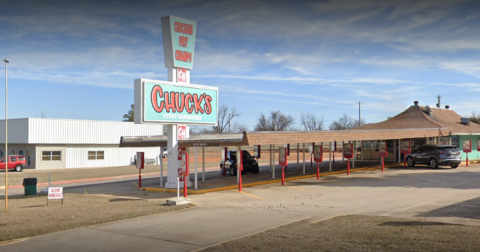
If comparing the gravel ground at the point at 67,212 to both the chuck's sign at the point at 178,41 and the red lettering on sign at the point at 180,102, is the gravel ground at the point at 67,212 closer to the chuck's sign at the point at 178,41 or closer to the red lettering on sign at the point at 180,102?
the red lettering on sign at the point at 180,102

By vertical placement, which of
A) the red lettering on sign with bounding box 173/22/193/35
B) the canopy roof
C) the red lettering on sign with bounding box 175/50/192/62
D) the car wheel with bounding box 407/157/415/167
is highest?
the red lettering on sign with bounding box 173/22/193/35

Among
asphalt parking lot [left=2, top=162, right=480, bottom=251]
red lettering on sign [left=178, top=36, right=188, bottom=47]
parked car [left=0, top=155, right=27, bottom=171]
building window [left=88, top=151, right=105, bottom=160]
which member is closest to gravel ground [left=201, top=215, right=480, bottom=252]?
asphalt parking lot [left=2, top=162, right=480, bottom=251]

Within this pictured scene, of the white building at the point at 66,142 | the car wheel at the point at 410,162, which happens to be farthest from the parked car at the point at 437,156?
the white building at the point at 66,142

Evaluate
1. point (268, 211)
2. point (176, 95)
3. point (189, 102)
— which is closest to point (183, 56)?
point (176, 95)

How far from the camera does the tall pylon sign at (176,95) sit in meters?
→ 20.2

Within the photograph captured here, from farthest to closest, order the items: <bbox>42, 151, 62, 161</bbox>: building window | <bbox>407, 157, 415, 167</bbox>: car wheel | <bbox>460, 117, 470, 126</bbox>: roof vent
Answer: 1. <bbox>42, 151, 62, 161</bbox>: building window
2. <bbox>460, 117, 470, 126</bbox>: roof vent
3. <bbox>407, 157, 415, 167</bbox>: car wheel

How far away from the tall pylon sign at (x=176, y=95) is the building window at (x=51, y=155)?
89.9 feet

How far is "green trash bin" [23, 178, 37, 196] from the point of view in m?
21.7

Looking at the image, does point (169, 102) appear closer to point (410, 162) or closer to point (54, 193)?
point (54, 193)

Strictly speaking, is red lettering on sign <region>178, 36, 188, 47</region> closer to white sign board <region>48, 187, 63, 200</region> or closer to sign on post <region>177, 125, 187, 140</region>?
sign on post <region>177, 125, 187, 140</region>

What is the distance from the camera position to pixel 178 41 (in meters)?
21.6

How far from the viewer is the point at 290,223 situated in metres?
11.5

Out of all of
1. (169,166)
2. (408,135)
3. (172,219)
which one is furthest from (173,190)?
(408,135)

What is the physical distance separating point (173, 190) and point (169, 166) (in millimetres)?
1223
